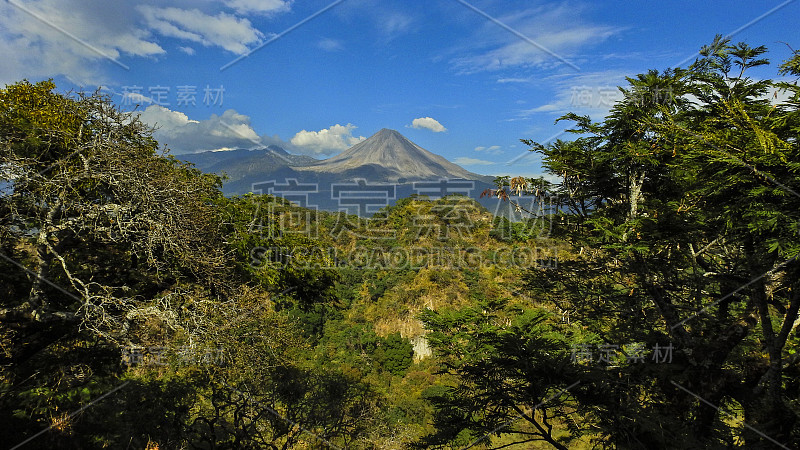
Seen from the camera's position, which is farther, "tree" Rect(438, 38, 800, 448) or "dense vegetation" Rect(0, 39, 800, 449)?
"dense vegetation" Rect(0, 39, 800, 449)

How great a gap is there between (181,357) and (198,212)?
225 cm

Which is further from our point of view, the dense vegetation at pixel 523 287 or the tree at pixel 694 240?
the dense vegetation at pixel 523 287

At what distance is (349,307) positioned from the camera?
114 ft

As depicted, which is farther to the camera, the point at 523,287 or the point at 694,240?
the point at 523,287

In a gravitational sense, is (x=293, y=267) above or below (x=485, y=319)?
above

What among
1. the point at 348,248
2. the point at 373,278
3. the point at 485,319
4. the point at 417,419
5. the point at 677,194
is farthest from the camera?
the point at 348,248

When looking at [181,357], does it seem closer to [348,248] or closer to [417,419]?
[417,419]

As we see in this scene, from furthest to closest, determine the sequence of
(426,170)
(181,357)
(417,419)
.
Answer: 1. (426,170)
2. (417,419)
3. (181,357)

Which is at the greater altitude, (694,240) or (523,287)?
(694,240)

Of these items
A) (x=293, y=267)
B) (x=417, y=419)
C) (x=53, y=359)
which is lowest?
(x=417, y=419)

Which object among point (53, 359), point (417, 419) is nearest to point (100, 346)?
point (53, 359)


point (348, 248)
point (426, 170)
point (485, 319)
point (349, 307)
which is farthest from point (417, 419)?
point (426, 170)

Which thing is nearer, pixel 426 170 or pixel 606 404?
pixel 606 404

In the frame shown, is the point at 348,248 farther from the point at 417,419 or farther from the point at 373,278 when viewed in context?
the point at 417,419
